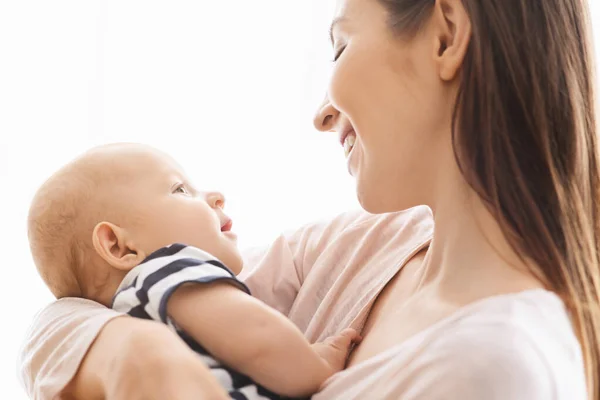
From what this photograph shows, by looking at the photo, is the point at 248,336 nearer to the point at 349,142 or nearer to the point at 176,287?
the point at 176,287

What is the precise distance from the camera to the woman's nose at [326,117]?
1480 mm

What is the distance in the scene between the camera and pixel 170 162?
149cm

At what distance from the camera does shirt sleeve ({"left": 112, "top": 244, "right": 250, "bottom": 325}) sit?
1190mm

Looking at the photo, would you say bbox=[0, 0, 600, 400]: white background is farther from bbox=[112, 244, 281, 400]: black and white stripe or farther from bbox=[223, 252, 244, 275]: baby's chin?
bbox=[112, 244, 281, 400]: black and white stripe

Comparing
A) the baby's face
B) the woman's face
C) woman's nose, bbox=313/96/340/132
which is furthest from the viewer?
woman's nose, bbox=313/96/340/132

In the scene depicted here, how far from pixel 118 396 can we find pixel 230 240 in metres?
0.46

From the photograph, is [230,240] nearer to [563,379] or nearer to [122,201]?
[122,201]

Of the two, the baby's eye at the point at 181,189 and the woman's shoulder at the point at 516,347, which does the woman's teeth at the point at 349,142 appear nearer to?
the baby's eye at the point at 181,189

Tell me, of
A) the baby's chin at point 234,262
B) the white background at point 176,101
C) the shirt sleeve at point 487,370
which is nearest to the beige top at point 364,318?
the shirt sleeve at point 487,370

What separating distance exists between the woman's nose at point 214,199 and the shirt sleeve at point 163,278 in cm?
22

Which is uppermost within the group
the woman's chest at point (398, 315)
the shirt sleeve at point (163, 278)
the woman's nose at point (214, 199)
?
the woman's nose at point (214, 199)

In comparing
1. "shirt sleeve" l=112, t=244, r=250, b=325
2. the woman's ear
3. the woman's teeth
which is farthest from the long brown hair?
"shirt sleeve" l=112, t=244, r=250, b=325

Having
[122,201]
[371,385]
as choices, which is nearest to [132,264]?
[122,201]

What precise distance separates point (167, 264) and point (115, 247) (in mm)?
176
